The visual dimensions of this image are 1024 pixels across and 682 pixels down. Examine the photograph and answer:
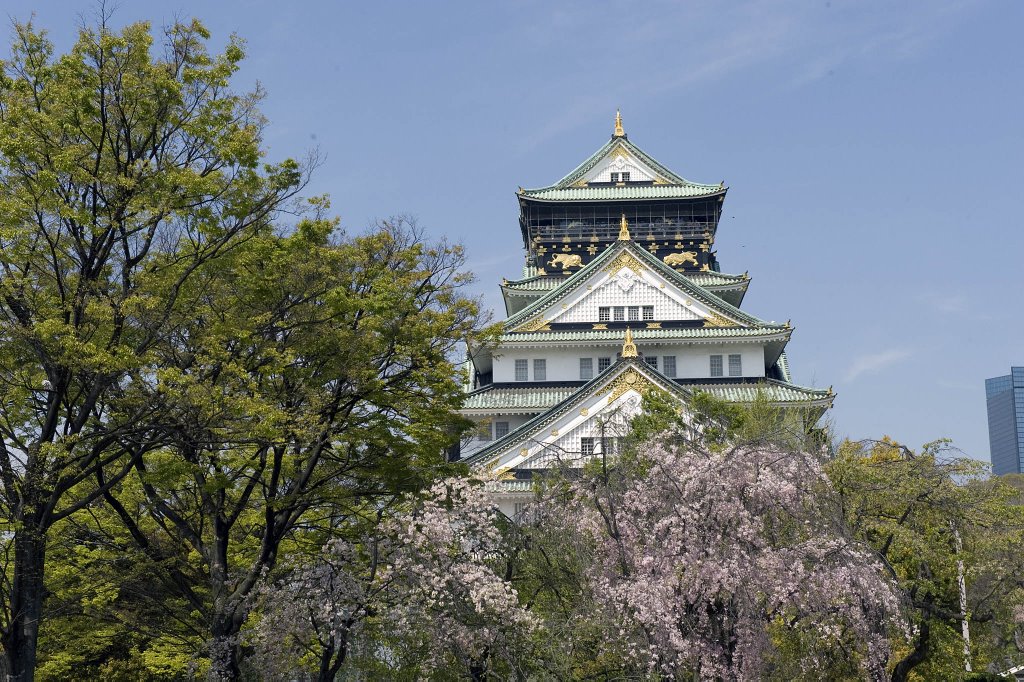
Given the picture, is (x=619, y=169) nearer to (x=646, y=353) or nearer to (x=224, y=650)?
(x=646, y=353)

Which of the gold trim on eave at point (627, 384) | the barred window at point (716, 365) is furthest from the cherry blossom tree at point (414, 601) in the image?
the barred window at point (716, 365)

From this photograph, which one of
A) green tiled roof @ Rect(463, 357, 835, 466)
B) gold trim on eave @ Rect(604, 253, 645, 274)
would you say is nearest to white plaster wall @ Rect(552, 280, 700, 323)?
gold trim on eave @ Rect(604, 253, 645, 274)

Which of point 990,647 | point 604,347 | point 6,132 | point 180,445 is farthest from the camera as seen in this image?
point 604,347

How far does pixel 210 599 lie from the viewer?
87.0 feet

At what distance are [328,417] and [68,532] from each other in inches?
256

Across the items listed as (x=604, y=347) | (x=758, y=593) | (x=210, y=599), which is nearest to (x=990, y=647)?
(x=758, y=593)

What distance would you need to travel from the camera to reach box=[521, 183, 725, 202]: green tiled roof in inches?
2373

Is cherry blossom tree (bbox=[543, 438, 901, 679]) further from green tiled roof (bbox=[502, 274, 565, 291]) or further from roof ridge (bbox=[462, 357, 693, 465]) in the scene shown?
green tiled roof (bbox=[502, 274, 565, 291])

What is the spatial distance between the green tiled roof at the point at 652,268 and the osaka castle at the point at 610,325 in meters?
0.06

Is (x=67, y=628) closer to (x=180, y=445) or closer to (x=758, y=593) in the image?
(x=180, y=445)

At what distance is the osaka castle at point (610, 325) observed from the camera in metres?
45.2

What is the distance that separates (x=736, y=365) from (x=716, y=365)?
868 millimetres

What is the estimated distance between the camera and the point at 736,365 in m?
51.9

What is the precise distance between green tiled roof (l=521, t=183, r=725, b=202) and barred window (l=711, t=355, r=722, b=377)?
11.2 meters
